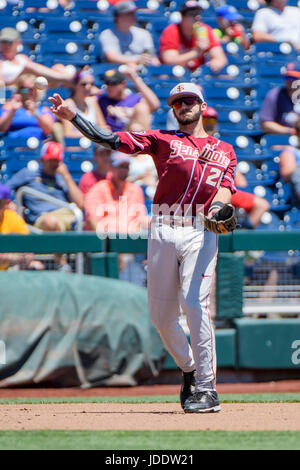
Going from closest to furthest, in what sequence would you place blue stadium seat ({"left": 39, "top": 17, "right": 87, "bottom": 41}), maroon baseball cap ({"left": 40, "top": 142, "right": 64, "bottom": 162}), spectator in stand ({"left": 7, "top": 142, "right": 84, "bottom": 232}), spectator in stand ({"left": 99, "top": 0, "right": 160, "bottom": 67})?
spectator in stand ({"left": 7, "top": 142, "right": 84, "bottom": 232})
maroon baseball cap ({"left": 40, "top": 142, "right": 64, "bottom": 162})
spectator in stand ({"left": 99, "top": 0, "right": 160, "bottom": 67})
blue stadium seat ({"left": 39, "top": 17, "right": 87, "bottom": 41})

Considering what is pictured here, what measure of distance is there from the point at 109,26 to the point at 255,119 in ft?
7.35

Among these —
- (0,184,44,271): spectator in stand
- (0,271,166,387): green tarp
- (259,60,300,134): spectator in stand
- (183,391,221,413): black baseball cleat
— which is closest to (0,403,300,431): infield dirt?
(183,391,221,413): black baseball cleat

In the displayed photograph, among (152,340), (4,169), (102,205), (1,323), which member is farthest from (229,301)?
(4,169)

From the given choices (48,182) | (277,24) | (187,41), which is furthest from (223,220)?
(277,24)

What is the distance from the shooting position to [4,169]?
9.24 meters

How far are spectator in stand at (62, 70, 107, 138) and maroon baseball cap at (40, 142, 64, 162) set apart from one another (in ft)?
2.21

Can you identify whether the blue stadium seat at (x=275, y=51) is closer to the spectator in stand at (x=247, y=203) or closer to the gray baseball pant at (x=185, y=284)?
the spectator in stand at (x=247, y=203)

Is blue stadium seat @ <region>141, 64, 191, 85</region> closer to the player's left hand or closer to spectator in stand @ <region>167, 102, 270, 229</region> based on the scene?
spectator in stand @ <region>167, 102, 270, 229</region>

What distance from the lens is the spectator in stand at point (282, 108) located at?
10148 mm

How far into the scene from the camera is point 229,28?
36.8 feet

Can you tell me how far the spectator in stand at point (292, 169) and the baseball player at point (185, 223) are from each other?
4.29 meters

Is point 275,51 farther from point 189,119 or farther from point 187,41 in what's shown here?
point 189,119

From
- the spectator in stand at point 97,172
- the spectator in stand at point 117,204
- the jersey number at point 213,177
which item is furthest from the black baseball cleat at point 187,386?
the spectator in stand at point 97,172

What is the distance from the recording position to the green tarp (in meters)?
7.34
